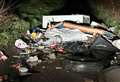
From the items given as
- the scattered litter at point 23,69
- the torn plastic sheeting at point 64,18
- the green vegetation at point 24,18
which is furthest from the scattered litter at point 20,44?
the torn plastic sheeting at point 64,18

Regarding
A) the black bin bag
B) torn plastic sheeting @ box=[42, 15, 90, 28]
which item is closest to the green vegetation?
torn plastic sheeting @ box=[42, 15, 90, 28]

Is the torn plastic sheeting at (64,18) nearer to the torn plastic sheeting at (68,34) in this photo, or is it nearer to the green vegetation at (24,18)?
the green vegetation at (24,18)

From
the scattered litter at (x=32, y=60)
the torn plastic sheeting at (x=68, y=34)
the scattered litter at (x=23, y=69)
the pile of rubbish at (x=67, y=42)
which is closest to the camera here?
the scattered litter at (x=23, y=69)

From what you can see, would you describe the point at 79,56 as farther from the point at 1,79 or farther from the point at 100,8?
the point at 100,8

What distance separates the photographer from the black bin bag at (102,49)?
7.33 metres

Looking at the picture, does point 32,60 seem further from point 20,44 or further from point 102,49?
point 102,49

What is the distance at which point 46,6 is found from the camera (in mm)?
10164

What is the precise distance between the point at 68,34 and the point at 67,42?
1.20 feet

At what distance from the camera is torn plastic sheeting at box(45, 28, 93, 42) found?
859 centimetres

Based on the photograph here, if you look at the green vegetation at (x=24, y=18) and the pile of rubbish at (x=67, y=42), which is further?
the green vegetation at (x=24, y=18)

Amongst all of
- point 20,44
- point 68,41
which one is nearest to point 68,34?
point 68,41

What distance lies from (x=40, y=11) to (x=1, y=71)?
3678 mm

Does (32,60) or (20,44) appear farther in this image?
(20,44)

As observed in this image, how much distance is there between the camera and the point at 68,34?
28.7 ft
